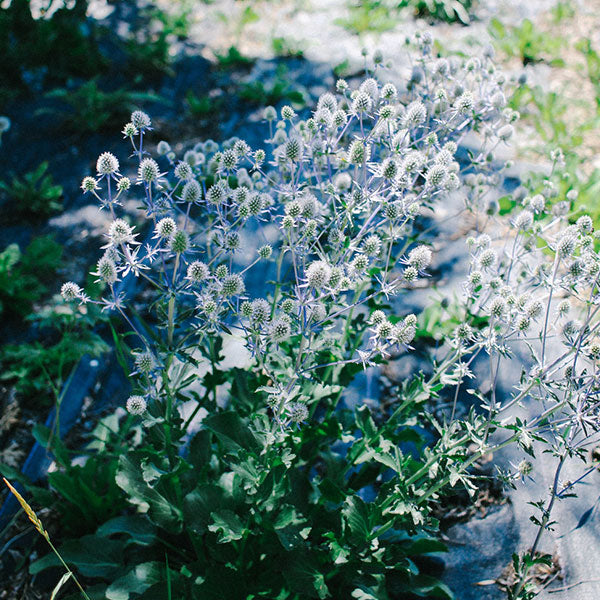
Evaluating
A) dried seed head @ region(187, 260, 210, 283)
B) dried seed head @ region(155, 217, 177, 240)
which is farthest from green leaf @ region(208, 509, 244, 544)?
dried seed head @ region(155, 217, 177, 240)

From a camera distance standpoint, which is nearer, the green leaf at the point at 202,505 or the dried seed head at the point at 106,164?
the dried seed head at the point at 106,164

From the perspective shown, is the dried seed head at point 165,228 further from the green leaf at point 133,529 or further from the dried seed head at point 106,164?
the green leaf at point 133,529

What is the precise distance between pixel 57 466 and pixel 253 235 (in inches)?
90.3

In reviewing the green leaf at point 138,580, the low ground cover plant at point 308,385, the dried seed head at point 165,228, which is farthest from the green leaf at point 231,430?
the dried seed head at point 165,228

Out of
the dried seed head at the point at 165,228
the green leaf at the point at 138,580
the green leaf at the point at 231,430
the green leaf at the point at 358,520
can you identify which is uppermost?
the dried seed head at the point at 165,228

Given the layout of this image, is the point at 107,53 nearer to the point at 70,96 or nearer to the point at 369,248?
the point at 70,96

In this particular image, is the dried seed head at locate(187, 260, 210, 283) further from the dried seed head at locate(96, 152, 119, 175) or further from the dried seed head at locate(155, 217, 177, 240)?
the dried seed head at locate(96, 152, 119, 175)

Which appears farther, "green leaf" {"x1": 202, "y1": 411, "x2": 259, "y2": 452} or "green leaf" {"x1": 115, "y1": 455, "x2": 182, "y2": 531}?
"green leaf" {"x1": 115, "y1": 455, "x2": 182, "y2": 531}

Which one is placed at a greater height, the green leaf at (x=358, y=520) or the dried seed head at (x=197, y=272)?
the dried seed head at (x=197, y=272)

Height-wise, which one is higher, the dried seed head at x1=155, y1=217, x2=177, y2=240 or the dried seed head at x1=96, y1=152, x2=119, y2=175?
the dried seed head at x1=96, y1=152, x2=119, y2=175

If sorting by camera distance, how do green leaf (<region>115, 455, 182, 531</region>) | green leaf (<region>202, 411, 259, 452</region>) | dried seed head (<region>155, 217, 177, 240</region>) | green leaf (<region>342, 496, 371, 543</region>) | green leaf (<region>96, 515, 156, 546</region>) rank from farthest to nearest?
green leaf (<region>96, 515, 156, 546</region>) < green leaf (<region>115, 455, 182, 531</region>) < green leaf (<region>202, 411, 259, 452</region>) < green leaf (<region>342, 496, 371, 543</region>) < dried seed head (<region>155, 217, 177, 240</region>)

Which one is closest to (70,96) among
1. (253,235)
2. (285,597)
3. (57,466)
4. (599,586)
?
(253,235)

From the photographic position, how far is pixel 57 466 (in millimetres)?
2918

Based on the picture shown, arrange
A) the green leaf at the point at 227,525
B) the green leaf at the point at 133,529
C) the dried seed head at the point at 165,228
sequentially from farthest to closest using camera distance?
the green leaf at the point at 133,529 < the green leaf at the point at 227,525 < the dried seed head at the point at 165,228
